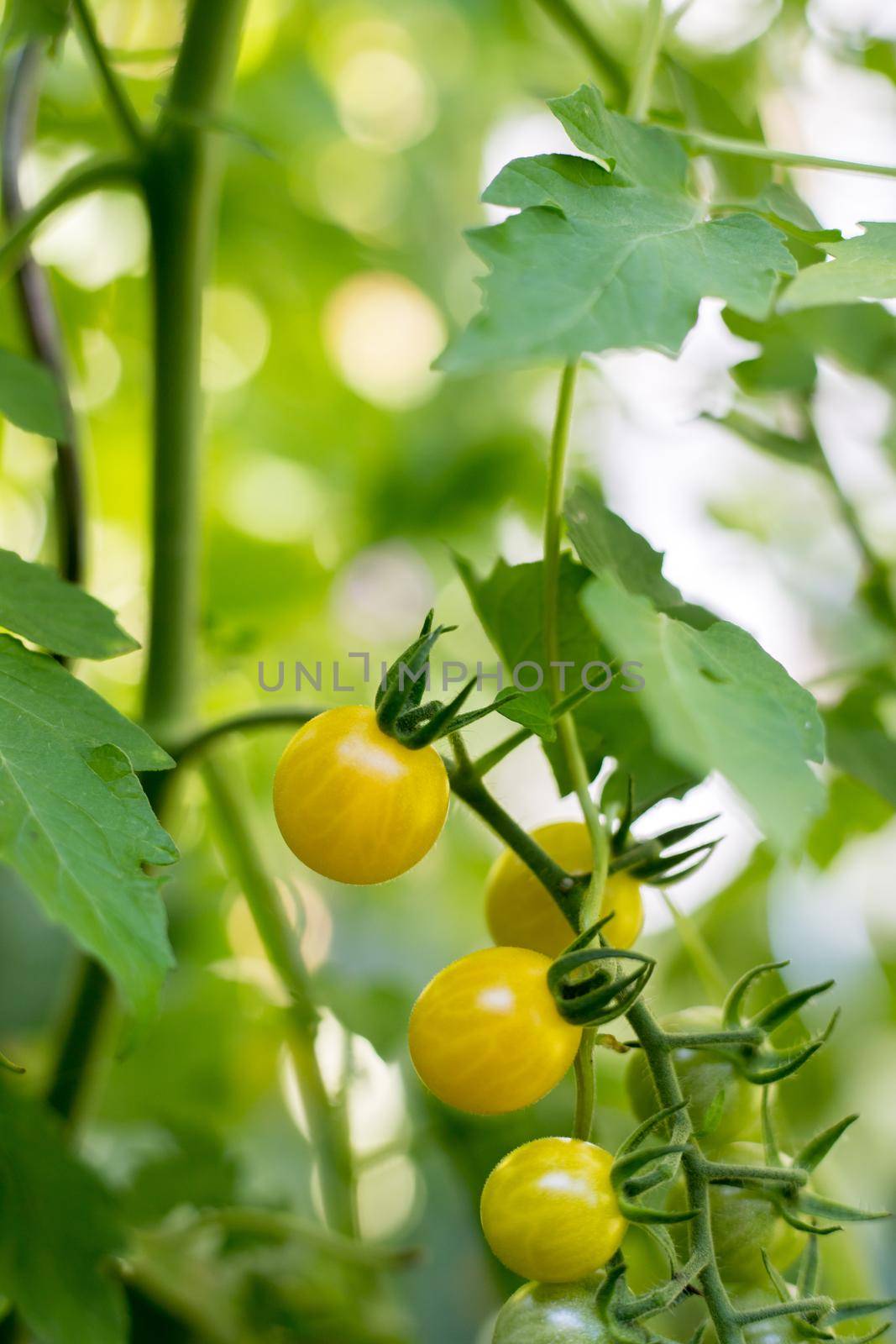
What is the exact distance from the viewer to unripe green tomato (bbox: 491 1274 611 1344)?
0.27 metres

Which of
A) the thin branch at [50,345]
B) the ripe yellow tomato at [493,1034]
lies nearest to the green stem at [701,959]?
the ripe yellow tomato at [493,1034]

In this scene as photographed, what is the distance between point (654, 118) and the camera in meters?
0.45

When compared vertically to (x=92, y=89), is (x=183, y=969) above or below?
below

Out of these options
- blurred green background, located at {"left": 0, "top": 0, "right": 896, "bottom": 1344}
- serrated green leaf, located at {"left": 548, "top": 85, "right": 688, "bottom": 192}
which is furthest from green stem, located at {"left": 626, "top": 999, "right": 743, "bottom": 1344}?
blurred green background, located at {"left": 0, "top": 0, "right": 896, "bottom": 1344}

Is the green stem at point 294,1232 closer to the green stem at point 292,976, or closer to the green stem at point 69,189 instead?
the green stem at point 292,976

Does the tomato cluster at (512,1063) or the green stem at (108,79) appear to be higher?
the green stem at (108,79)

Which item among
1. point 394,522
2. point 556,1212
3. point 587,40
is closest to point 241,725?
point 556,1212

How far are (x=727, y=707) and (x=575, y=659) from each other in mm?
124

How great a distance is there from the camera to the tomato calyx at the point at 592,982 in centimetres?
27

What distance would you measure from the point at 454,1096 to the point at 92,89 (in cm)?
92

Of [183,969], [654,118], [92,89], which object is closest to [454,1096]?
[654,118]

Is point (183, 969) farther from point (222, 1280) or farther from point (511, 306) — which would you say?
point (511, 306)

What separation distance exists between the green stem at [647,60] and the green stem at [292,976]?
32 centimetres

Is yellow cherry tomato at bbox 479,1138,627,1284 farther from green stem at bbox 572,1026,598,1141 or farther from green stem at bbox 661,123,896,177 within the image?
green stem at bbox 661,123,896,177
